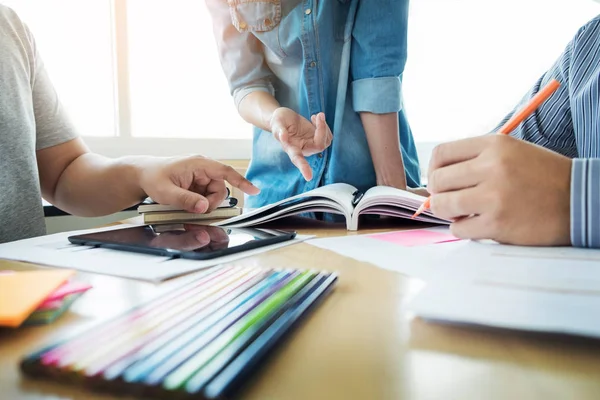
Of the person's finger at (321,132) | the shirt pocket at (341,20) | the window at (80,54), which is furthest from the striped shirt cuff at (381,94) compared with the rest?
the window at (80,54)

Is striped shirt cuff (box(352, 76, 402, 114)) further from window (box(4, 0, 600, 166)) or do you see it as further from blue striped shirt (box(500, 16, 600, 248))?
window (box(4, 0, 600, 166))

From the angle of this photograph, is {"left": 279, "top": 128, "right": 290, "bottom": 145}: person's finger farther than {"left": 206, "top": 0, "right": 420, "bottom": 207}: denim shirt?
No

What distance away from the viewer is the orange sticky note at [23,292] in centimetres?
25

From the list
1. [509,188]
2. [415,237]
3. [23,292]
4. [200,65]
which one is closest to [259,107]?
[415,237]

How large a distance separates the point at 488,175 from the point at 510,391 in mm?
310

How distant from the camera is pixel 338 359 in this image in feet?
0.73

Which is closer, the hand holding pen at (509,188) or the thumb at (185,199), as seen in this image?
the hand holding pen at (509,188)

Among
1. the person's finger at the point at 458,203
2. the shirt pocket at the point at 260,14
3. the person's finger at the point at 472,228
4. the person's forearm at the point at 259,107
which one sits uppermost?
the shirt pocket at the point at 260,14

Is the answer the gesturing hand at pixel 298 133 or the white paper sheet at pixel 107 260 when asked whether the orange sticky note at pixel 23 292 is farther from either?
the gesturing hand at pixel 298 133

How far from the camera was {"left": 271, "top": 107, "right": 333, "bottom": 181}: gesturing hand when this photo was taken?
2.53 ft

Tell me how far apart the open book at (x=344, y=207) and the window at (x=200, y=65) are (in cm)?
108

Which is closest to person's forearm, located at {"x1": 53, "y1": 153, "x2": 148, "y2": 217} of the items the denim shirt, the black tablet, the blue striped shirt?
the black tablet

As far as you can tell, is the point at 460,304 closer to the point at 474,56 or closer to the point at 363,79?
the point at 363,79

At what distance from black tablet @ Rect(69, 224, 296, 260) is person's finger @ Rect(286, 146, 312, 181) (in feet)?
0.45
